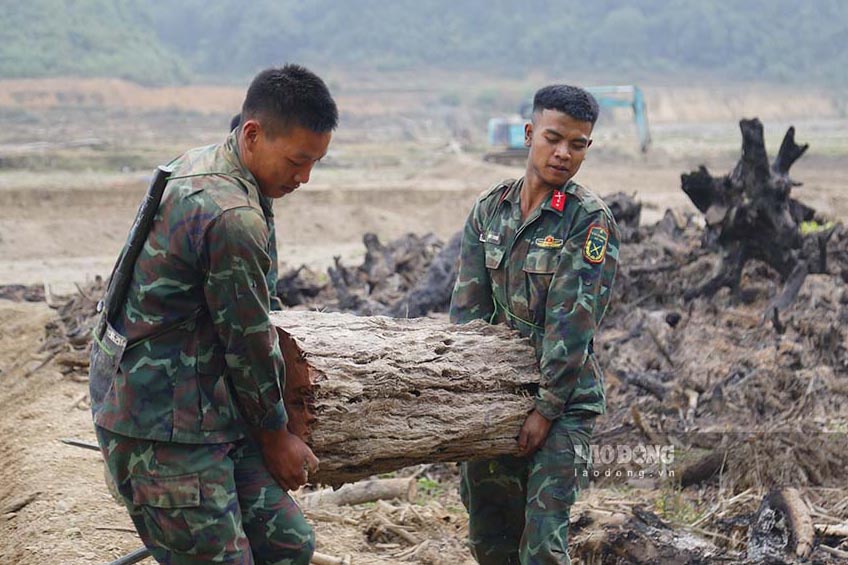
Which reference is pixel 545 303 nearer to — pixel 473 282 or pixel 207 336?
pixel 473 282

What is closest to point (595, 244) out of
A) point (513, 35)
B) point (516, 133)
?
point (516, 133)

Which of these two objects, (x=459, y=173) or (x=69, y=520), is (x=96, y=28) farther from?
(x=69, y=520)

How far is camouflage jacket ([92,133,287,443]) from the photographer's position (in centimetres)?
280

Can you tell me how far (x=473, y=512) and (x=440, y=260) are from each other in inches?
202

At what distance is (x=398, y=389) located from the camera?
11.5 ft

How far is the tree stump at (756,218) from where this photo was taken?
802cm

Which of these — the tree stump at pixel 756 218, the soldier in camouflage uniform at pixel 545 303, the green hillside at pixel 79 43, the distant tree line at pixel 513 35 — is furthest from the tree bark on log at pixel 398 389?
the distant tree line at pixel 513 35

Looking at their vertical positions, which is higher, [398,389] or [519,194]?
[519,194]

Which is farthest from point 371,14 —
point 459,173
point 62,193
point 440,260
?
point 440,260

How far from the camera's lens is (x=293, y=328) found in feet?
11.7

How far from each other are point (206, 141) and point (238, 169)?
34896 mm

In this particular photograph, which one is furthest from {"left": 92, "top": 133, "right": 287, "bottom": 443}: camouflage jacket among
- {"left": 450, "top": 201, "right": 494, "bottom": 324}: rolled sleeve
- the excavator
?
the excavator

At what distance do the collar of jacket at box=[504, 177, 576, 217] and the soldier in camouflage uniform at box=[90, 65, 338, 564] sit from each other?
3.33ft

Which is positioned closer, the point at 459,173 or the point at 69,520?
the point at 69,520
